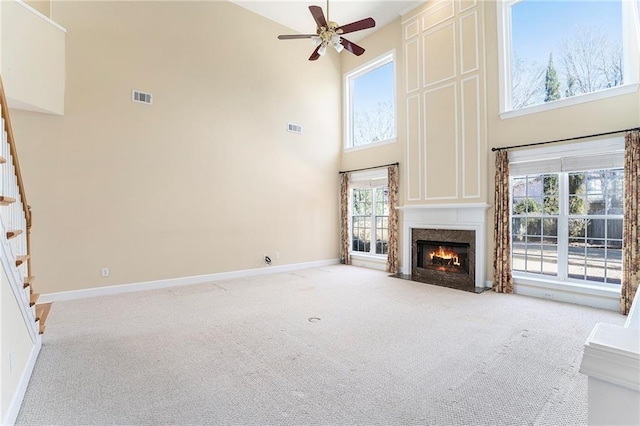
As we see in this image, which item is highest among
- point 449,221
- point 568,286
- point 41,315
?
point 449,221

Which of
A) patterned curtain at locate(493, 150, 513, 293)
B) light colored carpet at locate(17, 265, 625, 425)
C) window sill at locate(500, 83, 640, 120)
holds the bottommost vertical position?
light colored carpet at locate(17, 265, 625, 425)

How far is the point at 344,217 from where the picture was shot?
7.93m

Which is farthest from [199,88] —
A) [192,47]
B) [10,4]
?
[10,4]

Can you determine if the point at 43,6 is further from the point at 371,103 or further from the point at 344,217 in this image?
the point at 344,217

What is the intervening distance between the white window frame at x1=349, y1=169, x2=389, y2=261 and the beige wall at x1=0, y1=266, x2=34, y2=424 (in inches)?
237

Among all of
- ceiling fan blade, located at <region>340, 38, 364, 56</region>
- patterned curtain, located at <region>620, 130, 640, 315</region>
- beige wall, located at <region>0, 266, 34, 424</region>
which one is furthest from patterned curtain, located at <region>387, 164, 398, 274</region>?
beige wall, located at <region>0, 266, 34, 424</region>

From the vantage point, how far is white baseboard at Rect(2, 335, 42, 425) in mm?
1983

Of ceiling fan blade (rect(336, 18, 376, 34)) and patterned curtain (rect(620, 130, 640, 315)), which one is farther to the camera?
ceiling fan blade (rect(336, 18, 376, 34))

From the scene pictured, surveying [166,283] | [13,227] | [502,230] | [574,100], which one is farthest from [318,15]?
[166,283]

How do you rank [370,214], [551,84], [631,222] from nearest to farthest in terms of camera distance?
[631,222] < [551,84] < [370,214]

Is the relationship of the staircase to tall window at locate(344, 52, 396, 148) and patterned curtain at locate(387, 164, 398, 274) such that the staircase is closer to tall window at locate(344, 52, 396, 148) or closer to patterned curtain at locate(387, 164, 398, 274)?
patterned curtain at locate(387, 164, 398, 274)

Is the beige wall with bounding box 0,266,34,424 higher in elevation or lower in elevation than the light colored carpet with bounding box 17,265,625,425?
higher

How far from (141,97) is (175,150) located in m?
0.99

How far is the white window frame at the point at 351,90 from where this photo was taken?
22.9 feet
